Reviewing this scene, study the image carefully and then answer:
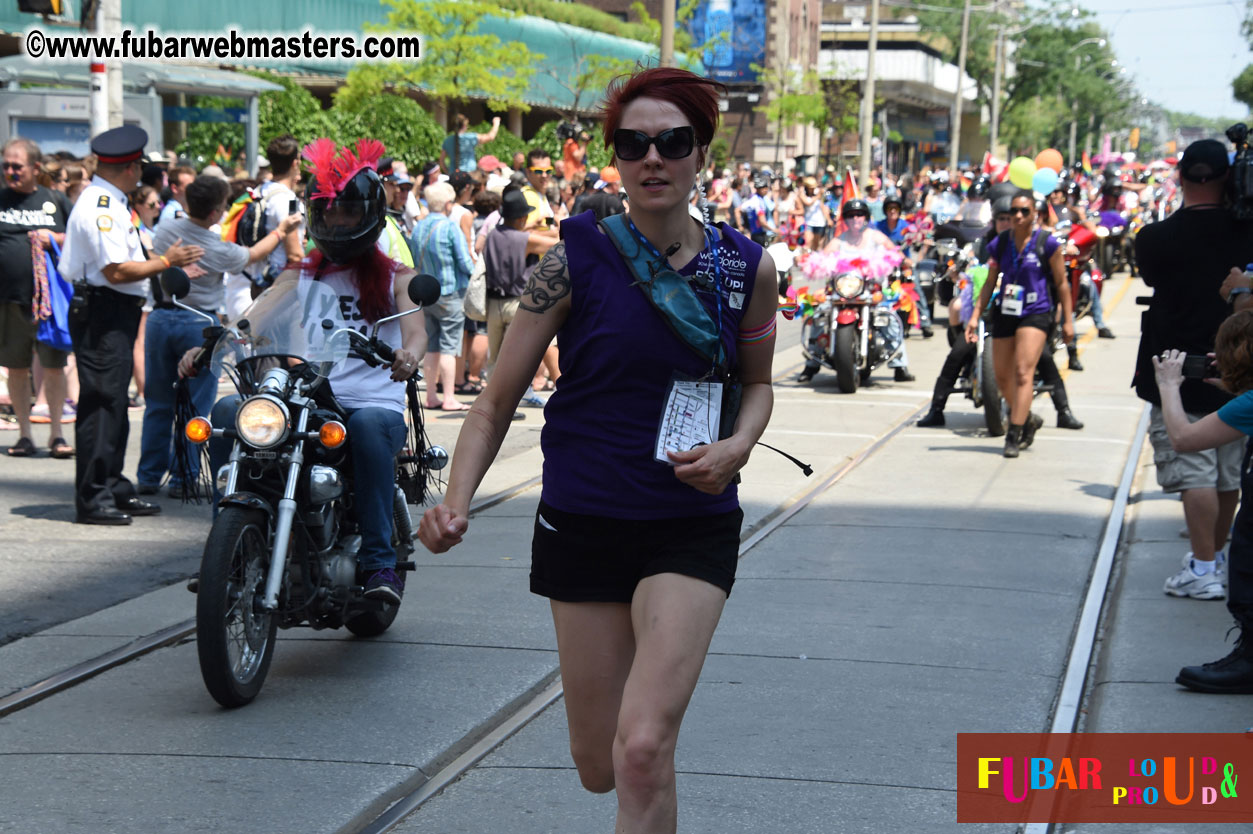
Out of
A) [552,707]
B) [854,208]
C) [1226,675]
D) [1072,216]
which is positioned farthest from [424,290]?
[1072,216]

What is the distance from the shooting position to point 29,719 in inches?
204

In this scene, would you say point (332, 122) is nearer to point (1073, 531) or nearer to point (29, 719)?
point (1073, 531)

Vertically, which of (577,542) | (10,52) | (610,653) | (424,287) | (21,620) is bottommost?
(21,620)

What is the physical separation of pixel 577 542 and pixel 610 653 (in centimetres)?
26

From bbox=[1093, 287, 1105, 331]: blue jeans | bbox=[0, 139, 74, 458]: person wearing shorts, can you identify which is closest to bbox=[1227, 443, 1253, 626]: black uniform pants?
bbox=[0, 139, 74, 458]: person wearing shorts

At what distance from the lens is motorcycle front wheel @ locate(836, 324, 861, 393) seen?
14.5 meters

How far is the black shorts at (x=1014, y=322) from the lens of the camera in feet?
35.2

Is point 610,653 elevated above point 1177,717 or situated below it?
above

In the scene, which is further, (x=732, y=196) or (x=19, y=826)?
(x=732, y=196)

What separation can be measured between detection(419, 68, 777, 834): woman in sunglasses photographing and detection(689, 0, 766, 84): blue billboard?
211 feet

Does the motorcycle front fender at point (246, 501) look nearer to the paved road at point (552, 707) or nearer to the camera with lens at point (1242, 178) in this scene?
the paved road at point (552, 707)

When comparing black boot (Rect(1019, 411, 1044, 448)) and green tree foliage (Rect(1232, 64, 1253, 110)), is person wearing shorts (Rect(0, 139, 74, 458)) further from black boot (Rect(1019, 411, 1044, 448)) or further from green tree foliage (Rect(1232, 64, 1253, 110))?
green tree foliage (Rect(1232, 64, 1253, 110))

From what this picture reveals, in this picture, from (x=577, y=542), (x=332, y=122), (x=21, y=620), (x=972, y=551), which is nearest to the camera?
(x=577, y=542)

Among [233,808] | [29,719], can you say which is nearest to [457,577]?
[29,719]
